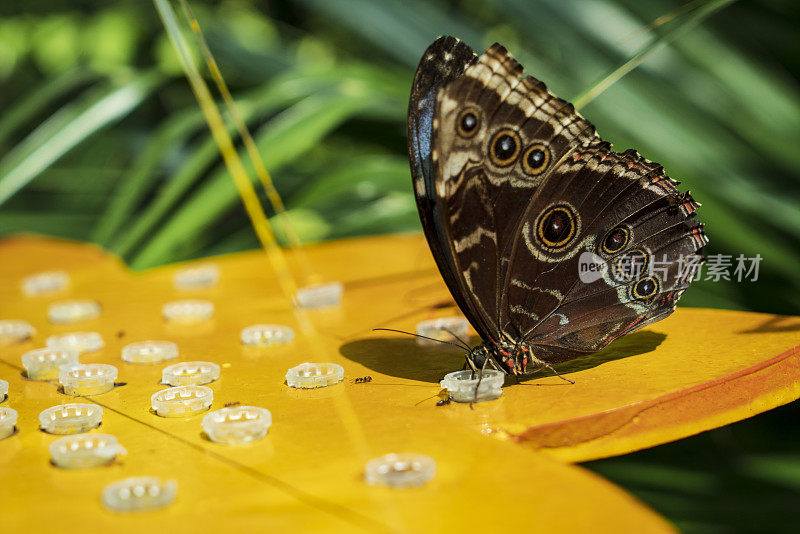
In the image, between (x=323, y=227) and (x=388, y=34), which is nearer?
(x=388, y=34)

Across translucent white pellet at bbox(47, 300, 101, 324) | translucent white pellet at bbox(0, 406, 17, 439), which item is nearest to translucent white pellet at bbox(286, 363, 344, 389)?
translucent white pellet at bbox(0, 406, 17, 439)

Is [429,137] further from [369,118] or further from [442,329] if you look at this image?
[369,118]

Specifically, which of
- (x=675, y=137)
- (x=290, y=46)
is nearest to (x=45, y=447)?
(x=675, y=137)

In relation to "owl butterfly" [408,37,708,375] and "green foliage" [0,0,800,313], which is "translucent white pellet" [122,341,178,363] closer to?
"owl butterfly" [408,37,708,375]

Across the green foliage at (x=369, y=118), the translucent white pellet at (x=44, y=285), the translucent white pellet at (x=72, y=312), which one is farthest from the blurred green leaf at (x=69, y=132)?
the translucent white pellet at (x=72, y=312)

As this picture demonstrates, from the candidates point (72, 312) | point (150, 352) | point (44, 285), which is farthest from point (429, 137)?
point (44, 285)

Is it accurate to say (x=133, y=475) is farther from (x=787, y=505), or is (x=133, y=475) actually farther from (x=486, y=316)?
(x=787, y=505)

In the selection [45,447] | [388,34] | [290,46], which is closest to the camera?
[45,447]

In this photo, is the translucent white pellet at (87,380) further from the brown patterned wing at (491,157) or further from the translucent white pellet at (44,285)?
the translucent white pellet at (44,285)
